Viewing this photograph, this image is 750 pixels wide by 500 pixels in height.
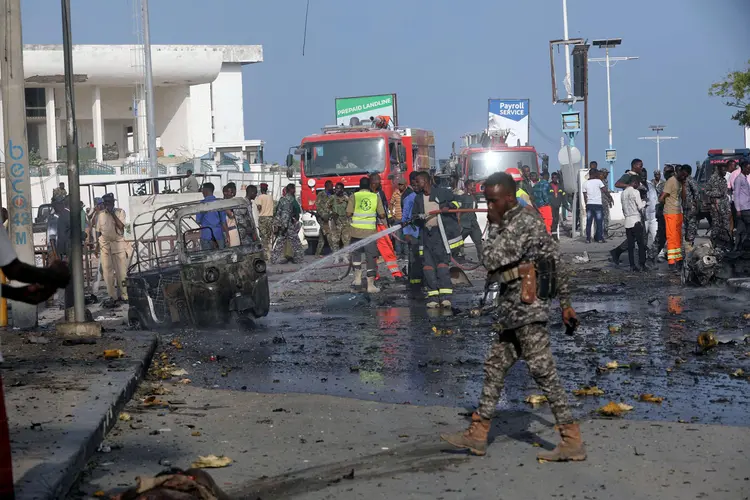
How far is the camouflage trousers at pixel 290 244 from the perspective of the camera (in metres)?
24.7

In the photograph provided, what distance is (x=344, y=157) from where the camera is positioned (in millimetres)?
26938

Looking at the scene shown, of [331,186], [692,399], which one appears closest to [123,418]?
[692,399]

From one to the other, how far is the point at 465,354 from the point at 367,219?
22.2ft

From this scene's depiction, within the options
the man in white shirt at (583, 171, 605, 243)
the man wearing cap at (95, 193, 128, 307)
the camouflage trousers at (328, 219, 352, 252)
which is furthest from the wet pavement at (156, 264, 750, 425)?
the man in white shirt at (583, 171, 605, 243)

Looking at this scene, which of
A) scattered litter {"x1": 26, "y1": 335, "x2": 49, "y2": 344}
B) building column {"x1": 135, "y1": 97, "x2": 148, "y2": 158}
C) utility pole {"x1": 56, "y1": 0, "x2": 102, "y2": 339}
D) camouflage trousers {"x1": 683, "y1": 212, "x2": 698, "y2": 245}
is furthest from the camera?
building column {"x1": 135, "y1": 97, "x2": 148, "y2": 158}

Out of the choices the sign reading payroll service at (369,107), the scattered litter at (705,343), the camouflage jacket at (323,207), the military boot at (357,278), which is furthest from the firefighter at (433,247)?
the sign reading payroll service at (369,107)

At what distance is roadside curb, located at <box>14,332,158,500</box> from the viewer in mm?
5215

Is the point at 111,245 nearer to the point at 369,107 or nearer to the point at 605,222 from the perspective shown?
the point at 605,222

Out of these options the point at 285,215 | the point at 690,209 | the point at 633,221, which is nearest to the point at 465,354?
the point at 690,209

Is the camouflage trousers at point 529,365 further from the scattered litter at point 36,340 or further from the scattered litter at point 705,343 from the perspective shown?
the scattered litter at point 36,340

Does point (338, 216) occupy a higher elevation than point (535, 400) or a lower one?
higher

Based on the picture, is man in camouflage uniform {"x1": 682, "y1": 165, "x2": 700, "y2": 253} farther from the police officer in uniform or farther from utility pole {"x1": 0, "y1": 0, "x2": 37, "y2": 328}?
utility pole {"x1": 0, "y1": 0, "x2": 37, "y2": 328}

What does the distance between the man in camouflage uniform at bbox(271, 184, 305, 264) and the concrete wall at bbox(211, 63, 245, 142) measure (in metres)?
40.9

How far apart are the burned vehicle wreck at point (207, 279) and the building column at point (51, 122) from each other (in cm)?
3993
